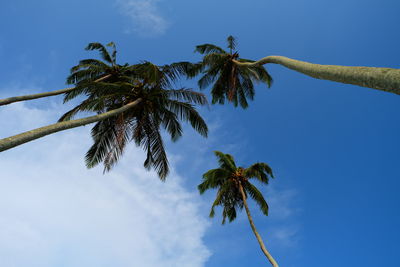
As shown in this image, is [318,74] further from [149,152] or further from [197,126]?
[149,152]

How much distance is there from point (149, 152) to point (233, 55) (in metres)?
8.44

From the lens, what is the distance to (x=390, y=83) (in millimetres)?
3160

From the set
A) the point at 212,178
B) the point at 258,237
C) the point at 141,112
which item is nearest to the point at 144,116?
the point at 141,112

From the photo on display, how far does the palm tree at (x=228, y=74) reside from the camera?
1486 cm

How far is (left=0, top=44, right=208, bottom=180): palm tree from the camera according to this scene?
33.1 ft

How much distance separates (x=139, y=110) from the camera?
11.9 m

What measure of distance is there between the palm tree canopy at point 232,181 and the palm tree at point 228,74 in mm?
5088

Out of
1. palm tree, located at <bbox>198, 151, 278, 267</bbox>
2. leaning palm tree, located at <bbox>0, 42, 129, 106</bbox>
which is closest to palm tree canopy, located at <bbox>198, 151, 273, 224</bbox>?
palm tree, located at <bbox>198, 151, 278, 267</bbox>

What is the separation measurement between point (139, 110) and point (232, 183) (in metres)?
9.61

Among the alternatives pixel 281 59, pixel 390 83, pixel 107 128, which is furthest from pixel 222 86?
pixel 390 83

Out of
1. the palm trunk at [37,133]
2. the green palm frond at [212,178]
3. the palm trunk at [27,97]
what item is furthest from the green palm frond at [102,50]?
the green palm frond at [212,178]

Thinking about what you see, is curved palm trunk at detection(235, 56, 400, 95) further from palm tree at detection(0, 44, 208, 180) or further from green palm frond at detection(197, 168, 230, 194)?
green palm frond at detection(197, 168, 230, 194)

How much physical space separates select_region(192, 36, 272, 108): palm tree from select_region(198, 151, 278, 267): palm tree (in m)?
5.09

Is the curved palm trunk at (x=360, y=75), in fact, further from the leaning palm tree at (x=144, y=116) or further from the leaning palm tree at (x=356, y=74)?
the leaning palm tree at (x=144, y=116)
